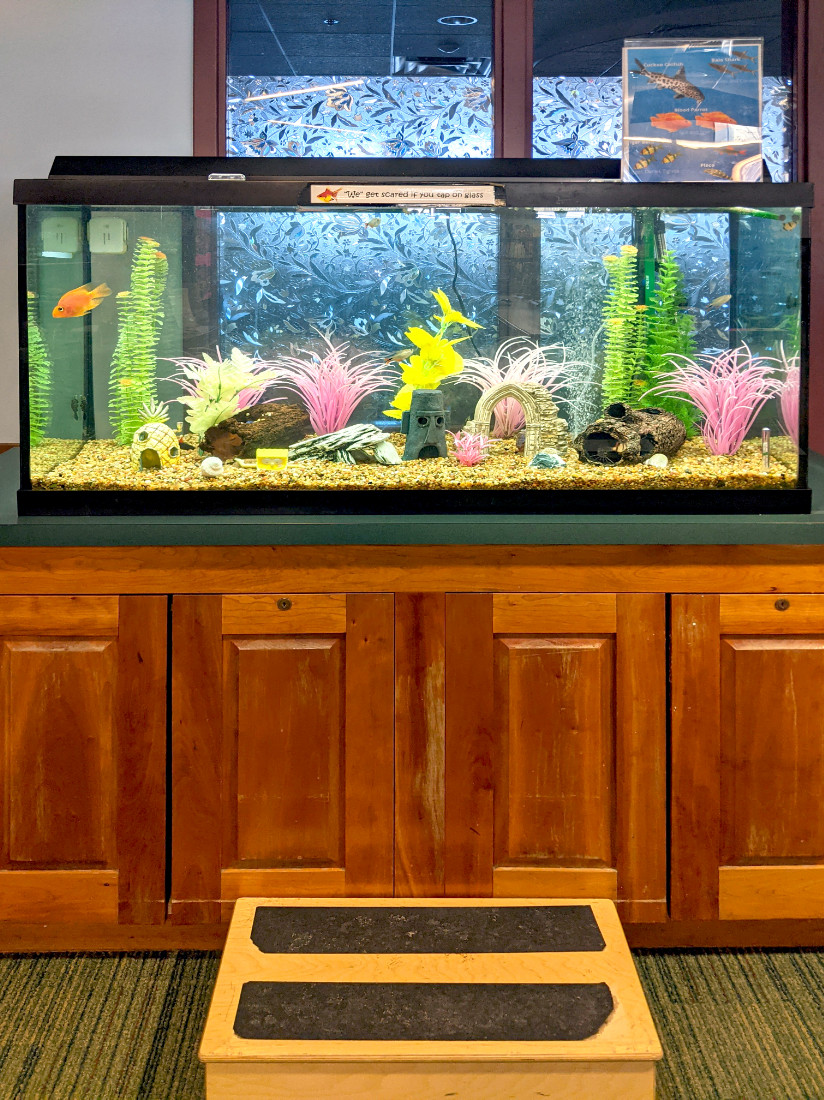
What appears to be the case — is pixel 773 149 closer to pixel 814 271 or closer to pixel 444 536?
pixel 814 271

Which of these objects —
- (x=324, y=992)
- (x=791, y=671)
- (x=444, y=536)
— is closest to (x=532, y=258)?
(x=444, y=536)

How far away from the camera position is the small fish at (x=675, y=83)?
7.08ft

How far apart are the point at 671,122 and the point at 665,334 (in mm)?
463

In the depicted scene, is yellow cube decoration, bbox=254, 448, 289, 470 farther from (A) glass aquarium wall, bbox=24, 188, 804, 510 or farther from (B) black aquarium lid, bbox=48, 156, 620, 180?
(B) black aquarium lid, bbox=48, 156, 620, 180

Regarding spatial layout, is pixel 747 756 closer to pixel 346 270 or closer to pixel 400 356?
pixel 400 356

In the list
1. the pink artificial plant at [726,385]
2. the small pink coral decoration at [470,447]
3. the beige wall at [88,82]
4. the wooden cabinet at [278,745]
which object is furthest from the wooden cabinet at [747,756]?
the beige wall at [88,82]

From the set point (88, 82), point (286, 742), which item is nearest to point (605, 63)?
point (88, 82)

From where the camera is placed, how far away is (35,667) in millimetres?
2090

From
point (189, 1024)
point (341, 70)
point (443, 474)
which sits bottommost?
point (189, 1024)

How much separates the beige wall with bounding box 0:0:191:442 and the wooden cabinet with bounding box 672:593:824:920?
2.09 meters

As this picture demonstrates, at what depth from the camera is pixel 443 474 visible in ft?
7.02

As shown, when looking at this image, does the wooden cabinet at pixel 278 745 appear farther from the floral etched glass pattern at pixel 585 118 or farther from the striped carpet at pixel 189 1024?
the floral etched glass pattern at pixel 585 118

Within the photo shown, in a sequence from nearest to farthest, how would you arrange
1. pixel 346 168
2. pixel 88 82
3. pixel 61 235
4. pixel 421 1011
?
pixel 421 1011 → pixel 61 235 → pixel 346 168 → pixel 88 82

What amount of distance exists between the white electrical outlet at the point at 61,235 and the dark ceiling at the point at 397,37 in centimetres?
133
